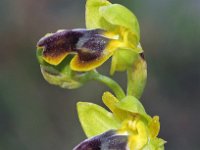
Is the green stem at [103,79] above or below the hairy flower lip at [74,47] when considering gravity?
below

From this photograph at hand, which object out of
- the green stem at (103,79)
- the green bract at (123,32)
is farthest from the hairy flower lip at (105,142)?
the green bract at (123,32)

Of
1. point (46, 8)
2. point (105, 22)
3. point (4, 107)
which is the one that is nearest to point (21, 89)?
point (4, 107)

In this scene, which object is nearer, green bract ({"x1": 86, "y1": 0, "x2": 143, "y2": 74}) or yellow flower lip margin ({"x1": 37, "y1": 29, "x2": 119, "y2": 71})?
yellow flower lip margin ({"x1": 37, "y1": 29, "x2": 119, "y2": 71})

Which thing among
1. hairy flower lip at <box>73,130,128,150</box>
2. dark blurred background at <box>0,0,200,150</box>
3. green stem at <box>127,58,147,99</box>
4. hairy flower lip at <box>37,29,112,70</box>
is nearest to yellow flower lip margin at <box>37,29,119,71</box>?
hairy flower lip at <box>37,29,112,70</box>

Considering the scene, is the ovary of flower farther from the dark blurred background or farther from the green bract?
the dark blurred background

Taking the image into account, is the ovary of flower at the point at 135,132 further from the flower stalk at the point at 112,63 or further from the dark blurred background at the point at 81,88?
the dark blurred background at the point at 81,88

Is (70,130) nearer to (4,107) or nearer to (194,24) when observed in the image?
(4,107)

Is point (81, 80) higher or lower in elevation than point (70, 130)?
higher
